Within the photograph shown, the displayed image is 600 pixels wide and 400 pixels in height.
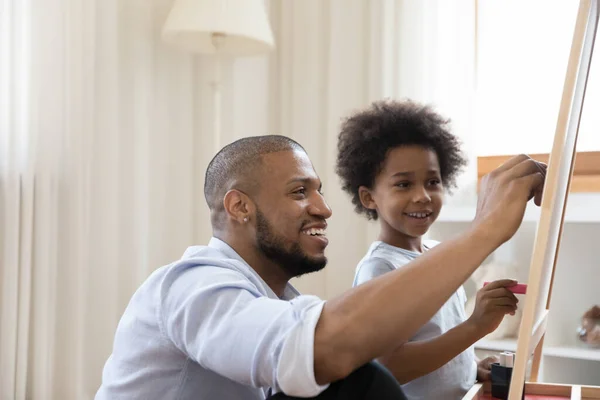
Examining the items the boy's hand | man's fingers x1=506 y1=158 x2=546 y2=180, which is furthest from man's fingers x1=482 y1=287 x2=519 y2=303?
man's fingers x1=506 y1=158 x2=546 y2=180

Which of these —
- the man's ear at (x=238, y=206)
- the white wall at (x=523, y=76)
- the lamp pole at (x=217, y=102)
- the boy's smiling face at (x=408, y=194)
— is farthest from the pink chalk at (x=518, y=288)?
the lamp pole at (x=217, y=102)

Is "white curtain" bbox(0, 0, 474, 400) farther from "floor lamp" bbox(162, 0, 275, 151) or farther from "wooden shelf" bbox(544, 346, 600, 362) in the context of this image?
"wooden shelf" bbox(544, 346, 600, 362)

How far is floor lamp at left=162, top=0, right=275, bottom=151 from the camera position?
2.55 metres

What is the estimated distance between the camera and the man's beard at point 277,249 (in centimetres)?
124

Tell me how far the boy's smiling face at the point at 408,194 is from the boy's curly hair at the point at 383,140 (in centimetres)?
3

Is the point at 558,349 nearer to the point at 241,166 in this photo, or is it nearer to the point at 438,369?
the point at 438,369

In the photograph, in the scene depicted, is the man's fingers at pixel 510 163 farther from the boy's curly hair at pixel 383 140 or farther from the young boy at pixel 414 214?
the boy's curly hair at pixel 383 140

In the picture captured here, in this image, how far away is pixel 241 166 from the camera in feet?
4.29

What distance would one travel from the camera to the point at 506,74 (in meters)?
2.74

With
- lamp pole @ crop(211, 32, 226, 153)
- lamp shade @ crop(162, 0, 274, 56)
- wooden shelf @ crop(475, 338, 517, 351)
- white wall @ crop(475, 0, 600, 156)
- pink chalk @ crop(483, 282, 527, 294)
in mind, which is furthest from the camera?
lamp pole @ crop(211, 32, 226, 153)

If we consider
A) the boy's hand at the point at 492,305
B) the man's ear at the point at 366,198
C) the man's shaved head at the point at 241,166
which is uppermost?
the man's shaved head at the point at 241,166

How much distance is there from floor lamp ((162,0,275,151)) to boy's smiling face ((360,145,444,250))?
116 cm

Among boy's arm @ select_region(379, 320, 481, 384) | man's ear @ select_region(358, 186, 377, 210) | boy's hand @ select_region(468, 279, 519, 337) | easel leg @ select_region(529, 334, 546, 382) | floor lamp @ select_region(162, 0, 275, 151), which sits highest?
floor lamp @ select_region(162, 0, 275, 151)

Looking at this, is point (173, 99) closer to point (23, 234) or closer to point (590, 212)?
point (23, 234)
